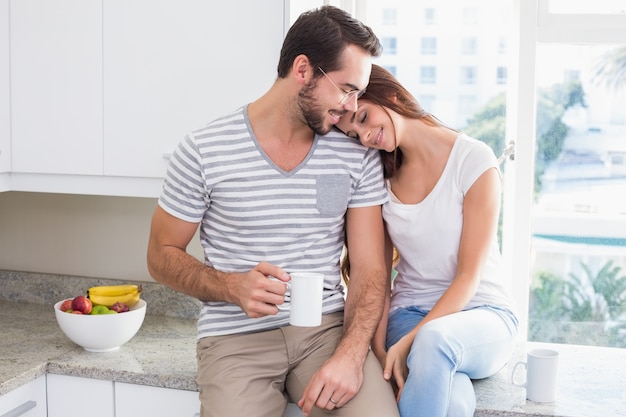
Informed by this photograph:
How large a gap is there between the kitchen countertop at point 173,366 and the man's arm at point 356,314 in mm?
298

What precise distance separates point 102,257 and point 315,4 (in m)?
1.11

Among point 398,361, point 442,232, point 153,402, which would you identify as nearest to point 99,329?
point 153,402

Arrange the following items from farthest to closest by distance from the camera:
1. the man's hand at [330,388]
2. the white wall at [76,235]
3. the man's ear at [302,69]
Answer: the white wall at [76,235]
the man's ear at [302,69]
the man's hand at [330,388]

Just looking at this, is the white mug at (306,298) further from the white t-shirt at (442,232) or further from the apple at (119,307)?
the apple at (119,307)

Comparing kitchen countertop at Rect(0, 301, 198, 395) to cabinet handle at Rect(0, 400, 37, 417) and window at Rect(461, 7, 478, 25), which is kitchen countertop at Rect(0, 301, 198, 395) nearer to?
cabinet handle at Rect(0, 400, 37, 417)

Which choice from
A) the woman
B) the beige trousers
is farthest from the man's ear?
the beige trousers

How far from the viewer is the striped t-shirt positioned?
196cm

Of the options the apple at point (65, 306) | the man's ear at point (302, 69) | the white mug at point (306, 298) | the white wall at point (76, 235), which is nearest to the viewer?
the white mug at point (306, 298)

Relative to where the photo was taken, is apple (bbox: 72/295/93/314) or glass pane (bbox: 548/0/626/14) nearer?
apple (bbox: 72/295/93/314)

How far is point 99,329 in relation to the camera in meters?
2.19

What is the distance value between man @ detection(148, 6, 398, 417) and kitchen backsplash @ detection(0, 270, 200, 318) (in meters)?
0.59

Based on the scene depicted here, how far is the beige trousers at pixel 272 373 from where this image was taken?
183 centimetres

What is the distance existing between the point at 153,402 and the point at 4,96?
1.01 metres

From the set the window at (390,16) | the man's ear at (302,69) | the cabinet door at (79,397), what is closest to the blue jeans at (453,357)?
the man's ear at (302,69)
